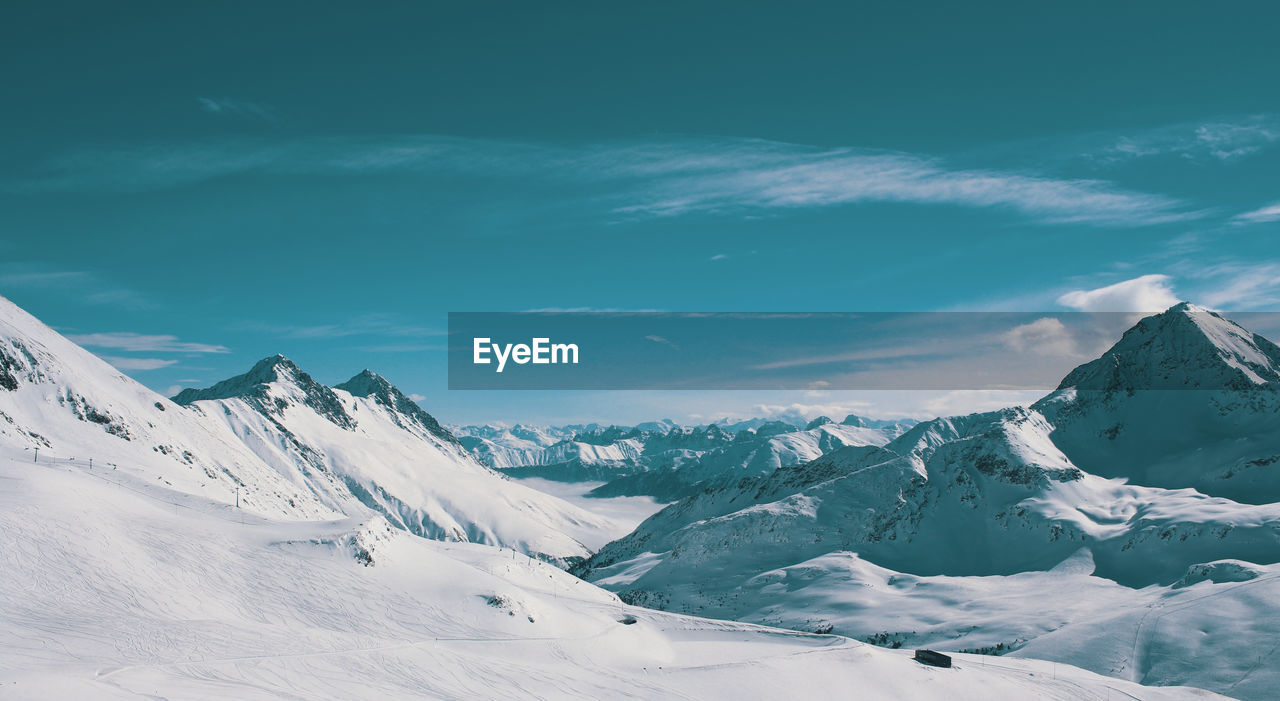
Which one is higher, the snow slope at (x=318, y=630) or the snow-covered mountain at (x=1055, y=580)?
the snow slope at (x=318, y=630)

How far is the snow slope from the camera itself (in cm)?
4828

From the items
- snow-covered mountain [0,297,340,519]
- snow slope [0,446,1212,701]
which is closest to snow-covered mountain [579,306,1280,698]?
snow slope [0,446,1212,701]

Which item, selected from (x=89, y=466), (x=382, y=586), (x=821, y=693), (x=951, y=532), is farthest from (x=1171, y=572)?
(x=89, y=466)

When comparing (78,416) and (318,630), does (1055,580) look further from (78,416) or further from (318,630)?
(78,416)

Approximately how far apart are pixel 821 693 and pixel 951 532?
149 metres

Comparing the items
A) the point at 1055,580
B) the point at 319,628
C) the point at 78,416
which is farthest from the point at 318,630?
the point at 1055,580

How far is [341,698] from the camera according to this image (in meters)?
47.0

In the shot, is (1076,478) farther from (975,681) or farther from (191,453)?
(191,453)

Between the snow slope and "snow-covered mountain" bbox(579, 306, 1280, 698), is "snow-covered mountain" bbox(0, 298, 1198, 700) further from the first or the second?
"snow-covered mountain" bbox(579, 306, 1280, 698)

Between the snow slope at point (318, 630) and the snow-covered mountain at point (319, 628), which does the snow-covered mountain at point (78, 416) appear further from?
the snow slope at point (318, 630)

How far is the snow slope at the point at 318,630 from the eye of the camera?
48.3 m

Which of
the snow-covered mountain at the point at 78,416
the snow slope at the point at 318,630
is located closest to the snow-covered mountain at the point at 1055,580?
the snow slope at the point at 318,630

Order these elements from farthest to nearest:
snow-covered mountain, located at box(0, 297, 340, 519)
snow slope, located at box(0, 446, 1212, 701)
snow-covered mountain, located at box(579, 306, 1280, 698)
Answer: snow-covered mountain, located at box(0, 297, 340, 519), snow-covered mountain, located at box(579, 306, 1280, 698), snow slope, located at box(0, 446, 1212, 701)

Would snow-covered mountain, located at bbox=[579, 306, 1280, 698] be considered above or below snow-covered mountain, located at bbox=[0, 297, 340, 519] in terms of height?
below
